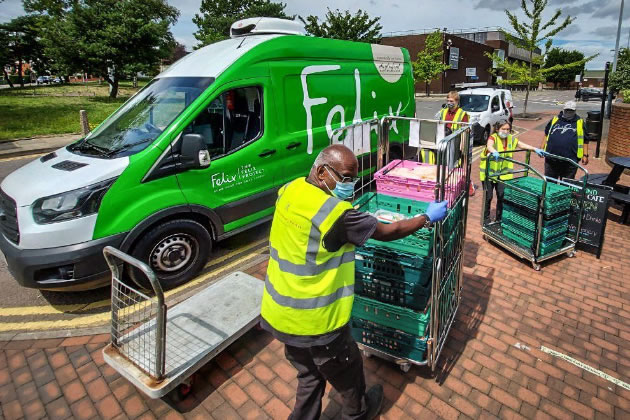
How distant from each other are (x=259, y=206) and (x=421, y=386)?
3075mm

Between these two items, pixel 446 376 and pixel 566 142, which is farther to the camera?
pixel 566 142

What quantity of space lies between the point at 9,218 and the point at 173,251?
5.28 feet

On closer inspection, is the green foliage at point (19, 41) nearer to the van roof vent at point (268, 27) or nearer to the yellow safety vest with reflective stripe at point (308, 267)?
the van roof vent at point (268, 27)

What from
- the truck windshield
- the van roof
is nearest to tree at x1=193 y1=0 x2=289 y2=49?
the truck windshield

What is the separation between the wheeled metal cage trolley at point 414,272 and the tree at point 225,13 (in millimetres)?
43658

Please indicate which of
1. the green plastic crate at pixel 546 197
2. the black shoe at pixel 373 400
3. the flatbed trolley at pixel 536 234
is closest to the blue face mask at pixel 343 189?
the black shoe at pixel 373 400

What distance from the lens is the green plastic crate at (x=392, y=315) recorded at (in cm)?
287

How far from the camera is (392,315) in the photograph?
295 cm

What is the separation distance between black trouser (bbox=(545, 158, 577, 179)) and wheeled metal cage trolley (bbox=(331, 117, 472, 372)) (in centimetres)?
368

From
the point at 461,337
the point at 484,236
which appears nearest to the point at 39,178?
the point at 461,337

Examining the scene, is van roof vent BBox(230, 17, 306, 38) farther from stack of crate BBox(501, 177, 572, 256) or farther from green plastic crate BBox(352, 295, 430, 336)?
green plastic crate BBox(352, 295, 430, 336)

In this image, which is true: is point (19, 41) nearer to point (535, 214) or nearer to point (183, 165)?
point (183, 165)

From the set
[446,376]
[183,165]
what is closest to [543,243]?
[446,376]

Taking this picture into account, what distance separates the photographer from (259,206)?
5.19m
